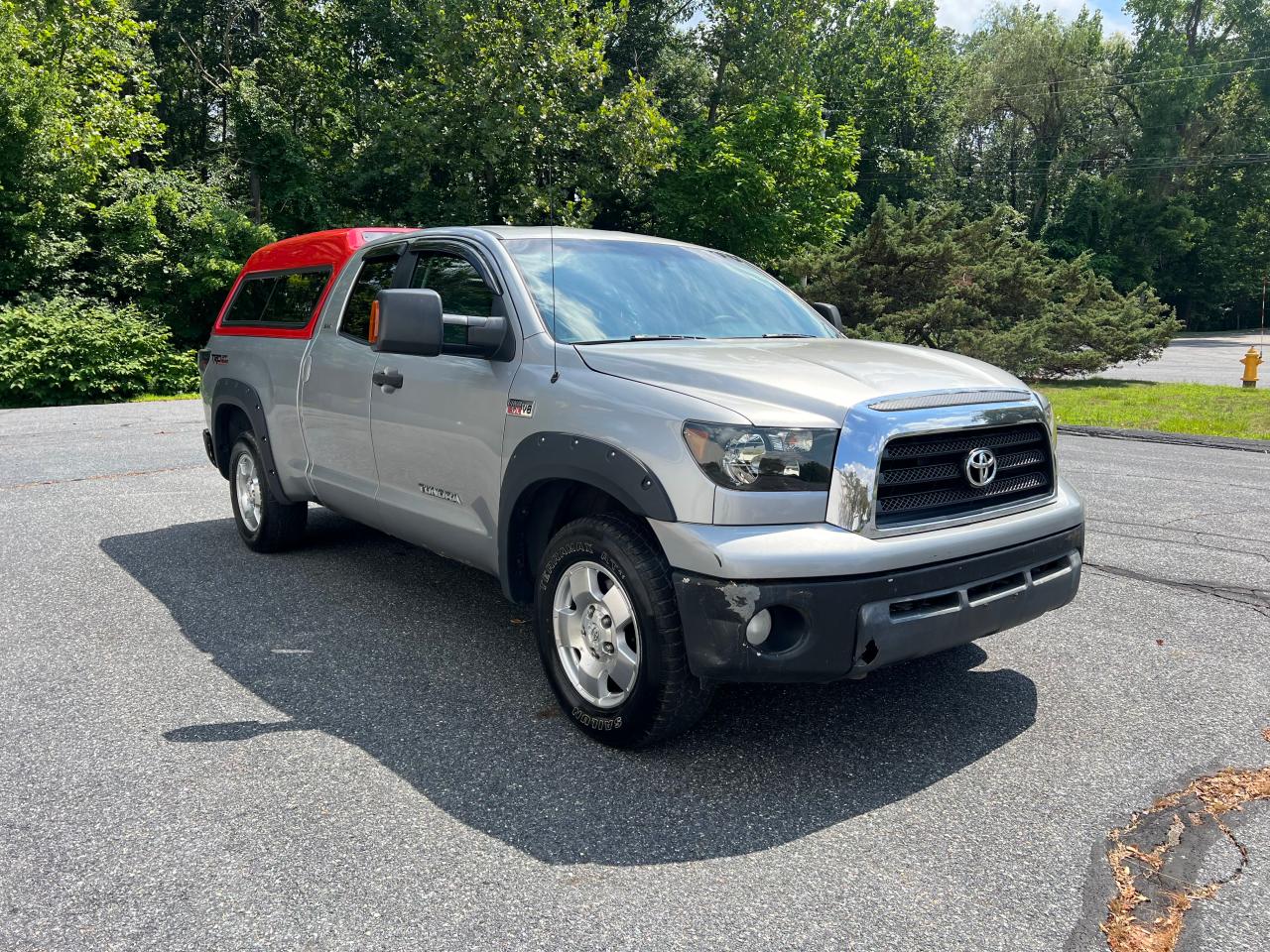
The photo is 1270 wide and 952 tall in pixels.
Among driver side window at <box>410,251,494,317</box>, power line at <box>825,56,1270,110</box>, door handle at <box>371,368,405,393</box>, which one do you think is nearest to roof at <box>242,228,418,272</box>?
driver side window at <box>410,251,494,317</box>

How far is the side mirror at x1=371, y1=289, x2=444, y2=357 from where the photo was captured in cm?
380

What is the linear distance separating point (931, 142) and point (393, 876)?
58.9m

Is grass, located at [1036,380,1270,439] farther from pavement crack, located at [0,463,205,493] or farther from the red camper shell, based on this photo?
pavement crack, located at [0,463,205,493]

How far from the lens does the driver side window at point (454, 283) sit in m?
4.44

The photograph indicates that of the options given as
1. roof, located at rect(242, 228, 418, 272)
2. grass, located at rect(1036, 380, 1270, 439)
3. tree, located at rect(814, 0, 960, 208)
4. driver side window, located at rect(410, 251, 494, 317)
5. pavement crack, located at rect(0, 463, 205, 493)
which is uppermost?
tree, located at rect(814, 0, 960, 208)

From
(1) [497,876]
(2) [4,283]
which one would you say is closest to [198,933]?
(1) [497,876]

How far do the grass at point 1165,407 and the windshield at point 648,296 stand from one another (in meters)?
10.5

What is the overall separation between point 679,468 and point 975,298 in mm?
17401

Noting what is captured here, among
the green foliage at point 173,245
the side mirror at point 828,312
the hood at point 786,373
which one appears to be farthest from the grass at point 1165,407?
the green foliage at point 173,245

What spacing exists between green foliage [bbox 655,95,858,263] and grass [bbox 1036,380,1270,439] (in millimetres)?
14458

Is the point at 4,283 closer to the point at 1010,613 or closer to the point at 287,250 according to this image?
the point at 287,250

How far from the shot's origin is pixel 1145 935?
2.53 meters

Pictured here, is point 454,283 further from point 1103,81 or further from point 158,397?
point 1103,81

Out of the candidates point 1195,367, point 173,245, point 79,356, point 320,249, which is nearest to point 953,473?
point 320,249
